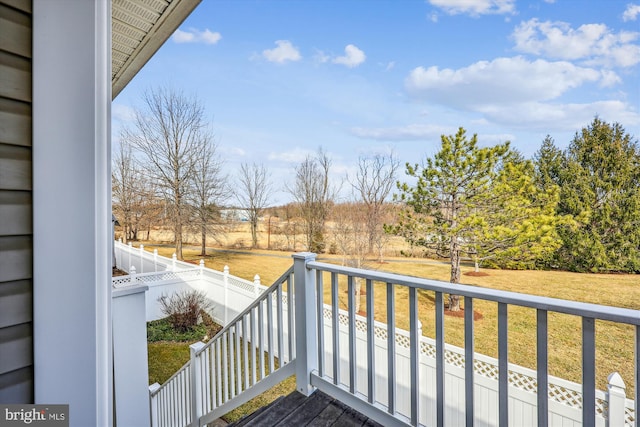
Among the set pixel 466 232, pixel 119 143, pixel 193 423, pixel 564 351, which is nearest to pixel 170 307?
pixel 119 143

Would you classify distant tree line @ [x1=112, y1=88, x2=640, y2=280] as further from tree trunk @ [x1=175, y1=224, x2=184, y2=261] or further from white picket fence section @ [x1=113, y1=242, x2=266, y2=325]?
white picket fence section @ [x1=113, y1=242, x2=266, y2=325]

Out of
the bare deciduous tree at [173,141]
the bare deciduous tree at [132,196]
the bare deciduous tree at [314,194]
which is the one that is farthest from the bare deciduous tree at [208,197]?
the bare deciduous tree at [314,194]

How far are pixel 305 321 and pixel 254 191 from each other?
19.9ft

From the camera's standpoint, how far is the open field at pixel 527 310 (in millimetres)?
3209

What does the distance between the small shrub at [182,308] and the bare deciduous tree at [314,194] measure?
266cm

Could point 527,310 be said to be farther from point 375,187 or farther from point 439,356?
point 375,187

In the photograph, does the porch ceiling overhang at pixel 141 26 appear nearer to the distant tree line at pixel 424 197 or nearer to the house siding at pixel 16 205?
the house siding at pixel 16 205

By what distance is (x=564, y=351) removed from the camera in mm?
3285

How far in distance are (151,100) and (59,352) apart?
26.5 feet

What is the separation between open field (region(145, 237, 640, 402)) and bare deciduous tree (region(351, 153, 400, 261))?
24.6 inches

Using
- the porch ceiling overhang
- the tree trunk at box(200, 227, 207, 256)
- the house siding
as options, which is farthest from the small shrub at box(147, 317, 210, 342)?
the house siding

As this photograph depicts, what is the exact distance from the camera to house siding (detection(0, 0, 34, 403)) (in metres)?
0.62

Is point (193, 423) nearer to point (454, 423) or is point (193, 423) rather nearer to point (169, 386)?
point (169, 386)

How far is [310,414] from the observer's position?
1.37m
